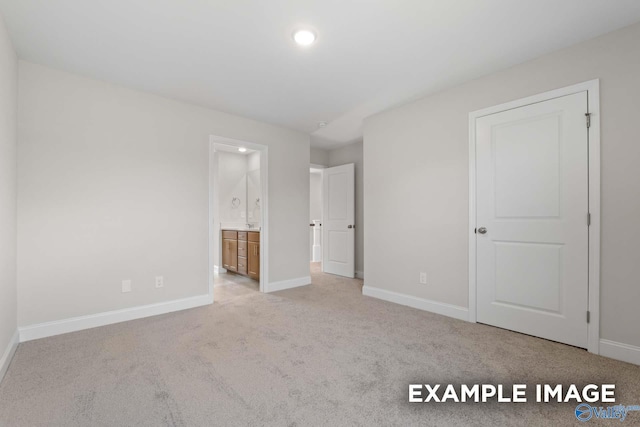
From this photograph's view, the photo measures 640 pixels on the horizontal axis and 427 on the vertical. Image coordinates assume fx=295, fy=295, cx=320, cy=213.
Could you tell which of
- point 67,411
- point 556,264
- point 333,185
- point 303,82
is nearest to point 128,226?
point 67,411

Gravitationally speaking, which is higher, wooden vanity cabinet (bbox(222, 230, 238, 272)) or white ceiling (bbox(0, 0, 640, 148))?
white ceiling (bbox(0, 0, 640, 148))

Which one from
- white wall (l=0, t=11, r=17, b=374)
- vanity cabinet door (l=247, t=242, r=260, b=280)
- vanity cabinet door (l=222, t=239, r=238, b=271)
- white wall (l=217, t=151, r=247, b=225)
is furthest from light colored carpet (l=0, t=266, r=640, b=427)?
white wall (l=217, t=151, r=247, b=225)

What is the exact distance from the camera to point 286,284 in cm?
448

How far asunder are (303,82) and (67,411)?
3.06 meters

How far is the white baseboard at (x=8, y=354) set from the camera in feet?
6.54

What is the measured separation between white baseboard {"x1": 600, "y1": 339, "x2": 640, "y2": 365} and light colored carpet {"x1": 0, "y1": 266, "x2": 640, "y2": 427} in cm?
9

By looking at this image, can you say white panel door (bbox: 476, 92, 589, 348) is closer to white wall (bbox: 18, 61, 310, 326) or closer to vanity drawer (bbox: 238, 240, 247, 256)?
white wall (bbox: 18, 61, 310, 326)

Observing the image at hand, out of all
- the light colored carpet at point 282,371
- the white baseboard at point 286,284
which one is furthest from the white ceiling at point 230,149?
the light colored carpet at point 282,371

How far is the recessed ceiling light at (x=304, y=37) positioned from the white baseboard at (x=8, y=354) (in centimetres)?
309

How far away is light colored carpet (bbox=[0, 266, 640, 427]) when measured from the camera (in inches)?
62.6

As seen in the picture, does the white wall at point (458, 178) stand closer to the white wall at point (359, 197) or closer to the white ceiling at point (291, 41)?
the white ceiling at point (291, 41)

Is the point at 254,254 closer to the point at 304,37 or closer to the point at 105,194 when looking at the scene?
the point at 105,194

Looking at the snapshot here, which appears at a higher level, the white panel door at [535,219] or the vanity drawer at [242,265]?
the white panel door at [535,219]

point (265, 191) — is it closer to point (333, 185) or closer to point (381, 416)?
point (333, 185)
